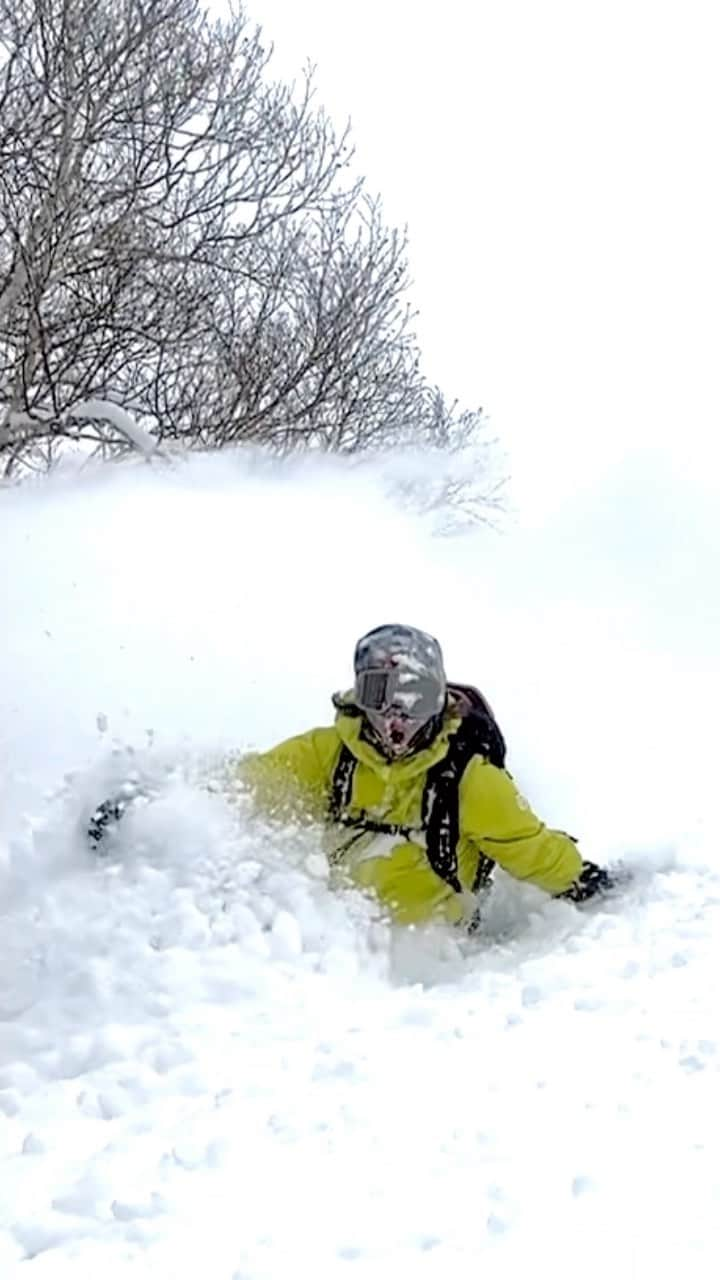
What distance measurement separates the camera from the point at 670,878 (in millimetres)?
4316

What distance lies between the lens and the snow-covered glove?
165 inches

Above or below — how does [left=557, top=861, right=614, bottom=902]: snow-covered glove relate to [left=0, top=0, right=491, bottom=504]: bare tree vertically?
below

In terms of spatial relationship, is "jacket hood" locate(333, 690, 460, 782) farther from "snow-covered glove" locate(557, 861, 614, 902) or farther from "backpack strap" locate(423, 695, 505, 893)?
"snow-covered glove" locate(557, 861, 614, 902)

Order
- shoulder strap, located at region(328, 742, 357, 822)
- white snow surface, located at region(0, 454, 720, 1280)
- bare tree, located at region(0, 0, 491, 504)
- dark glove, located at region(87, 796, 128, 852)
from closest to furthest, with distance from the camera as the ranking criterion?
white snow surface, located at region(0, 454, 720, 1280), dark glove, located at region(87, 796, 128, 852), shoulder strap, located at region(328, 742, 357, 822), bare tree, located at region(0, 0, 491, 504)

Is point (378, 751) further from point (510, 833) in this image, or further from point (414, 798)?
point (510, 833)

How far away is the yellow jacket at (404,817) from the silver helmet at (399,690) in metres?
0.07

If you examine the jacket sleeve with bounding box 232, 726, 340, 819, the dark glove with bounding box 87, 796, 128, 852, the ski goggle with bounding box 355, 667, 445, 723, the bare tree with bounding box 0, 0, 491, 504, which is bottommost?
the dark glove with bounding box 87, 796, 128, 852

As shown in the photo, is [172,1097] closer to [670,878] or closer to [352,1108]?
[352,1108]

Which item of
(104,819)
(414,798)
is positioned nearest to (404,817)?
(414,798)

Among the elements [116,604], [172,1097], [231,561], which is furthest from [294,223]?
[172,1097]

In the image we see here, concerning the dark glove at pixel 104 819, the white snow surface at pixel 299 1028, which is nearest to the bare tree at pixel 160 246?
the white snow surface at pixel 299 1028

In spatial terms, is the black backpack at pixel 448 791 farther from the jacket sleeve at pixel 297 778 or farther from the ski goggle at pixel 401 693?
the ski goggle at pixel 401 693

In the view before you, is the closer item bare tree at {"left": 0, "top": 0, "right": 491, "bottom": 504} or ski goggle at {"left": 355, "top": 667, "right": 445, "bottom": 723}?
ski goggle at {"left": 355, "top": 667, "right": 445, "bottom": 723}

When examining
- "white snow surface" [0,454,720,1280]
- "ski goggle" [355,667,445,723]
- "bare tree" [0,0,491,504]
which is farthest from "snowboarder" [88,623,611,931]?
"bare tree" [0,0,491,504]
